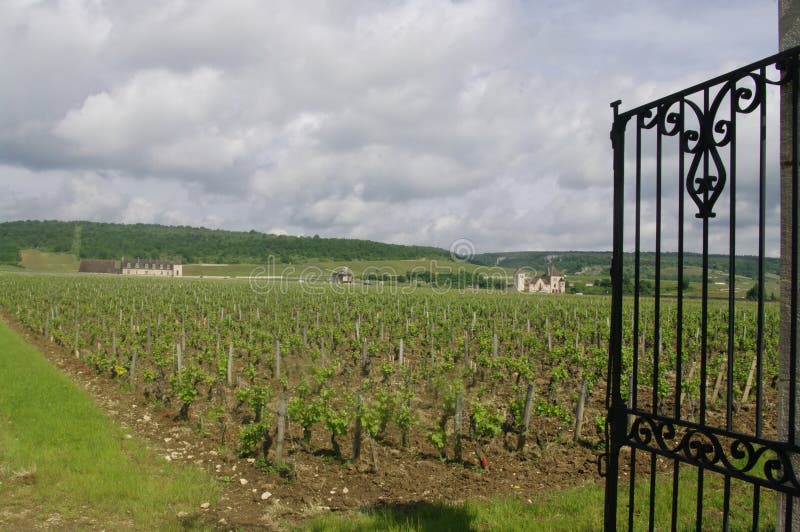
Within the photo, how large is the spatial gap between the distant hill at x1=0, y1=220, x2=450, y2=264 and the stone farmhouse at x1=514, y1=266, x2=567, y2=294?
5391 centimetres

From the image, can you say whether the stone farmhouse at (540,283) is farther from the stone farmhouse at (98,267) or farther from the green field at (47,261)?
the green field at (47,261)

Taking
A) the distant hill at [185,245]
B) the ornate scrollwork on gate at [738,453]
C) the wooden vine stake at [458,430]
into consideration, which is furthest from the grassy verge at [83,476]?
the distant hill at [185,245]

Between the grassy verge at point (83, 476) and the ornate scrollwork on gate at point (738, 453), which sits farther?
the grassy verge at point (83, 476)

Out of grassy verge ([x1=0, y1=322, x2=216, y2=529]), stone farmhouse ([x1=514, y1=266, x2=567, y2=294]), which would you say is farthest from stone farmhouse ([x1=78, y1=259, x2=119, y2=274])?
grassy verge ([x1=0, y1=322, x2=216, y2=529])

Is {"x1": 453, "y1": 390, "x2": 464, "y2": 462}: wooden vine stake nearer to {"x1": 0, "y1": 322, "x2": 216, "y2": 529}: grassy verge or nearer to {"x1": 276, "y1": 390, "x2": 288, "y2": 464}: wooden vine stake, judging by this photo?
{"x1": 276, "y1": 390, "x2": 288, "y2": 464}: wooden vine stake

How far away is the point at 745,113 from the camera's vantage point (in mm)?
2904

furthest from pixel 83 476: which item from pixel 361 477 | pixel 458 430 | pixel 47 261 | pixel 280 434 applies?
pixel 47 261

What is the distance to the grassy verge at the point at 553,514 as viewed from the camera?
5.17 metres

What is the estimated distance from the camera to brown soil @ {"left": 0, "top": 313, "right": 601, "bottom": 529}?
6.21 meters

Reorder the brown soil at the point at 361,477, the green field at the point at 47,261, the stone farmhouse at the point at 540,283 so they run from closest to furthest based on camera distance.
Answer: the brown soil at the point at 361,477, the stone farmhouse at the point at 540,283, the green field at the point at 47,261

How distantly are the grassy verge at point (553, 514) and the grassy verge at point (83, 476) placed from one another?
180 cm

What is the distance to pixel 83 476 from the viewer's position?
22.4 feet

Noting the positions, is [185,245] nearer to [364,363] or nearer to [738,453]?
[364,363]

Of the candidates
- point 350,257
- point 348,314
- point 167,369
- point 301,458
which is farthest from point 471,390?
point 350,257
